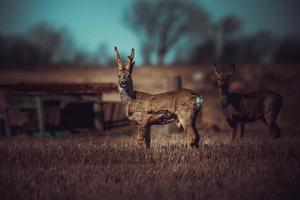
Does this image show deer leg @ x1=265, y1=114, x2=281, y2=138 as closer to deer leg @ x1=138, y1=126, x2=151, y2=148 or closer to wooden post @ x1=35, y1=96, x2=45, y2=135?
deer leg @ x1=138, y1=126, x2=151, y2=148

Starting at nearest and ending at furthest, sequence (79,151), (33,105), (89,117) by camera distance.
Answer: (79,151) < (33,105) < (89,117)

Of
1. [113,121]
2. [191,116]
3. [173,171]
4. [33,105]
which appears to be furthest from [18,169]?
[113,121]

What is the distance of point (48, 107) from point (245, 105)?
8323 millimetres

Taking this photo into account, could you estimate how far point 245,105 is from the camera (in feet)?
49.5

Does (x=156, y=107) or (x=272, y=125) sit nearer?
(x=156, y=107)

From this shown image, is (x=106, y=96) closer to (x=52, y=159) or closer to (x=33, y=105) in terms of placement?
(x=33, y=105)

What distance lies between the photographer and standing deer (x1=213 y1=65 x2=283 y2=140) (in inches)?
584

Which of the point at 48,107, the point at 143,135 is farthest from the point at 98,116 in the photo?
the point at 143,135

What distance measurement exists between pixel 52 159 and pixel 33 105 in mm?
7919

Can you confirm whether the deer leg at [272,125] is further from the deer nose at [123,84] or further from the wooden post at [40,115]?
the wooden post at [40,115]

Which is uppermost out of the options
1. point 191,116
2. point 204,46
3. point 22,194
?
point 204,46

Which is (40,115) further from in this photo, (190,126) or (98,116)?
(190,126)

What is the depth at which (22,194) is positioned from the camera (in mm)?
8734

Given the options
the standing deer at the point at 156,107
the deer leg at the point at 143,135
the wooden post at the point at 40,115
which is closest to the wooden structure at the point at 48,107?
the wooden post at the point at 40,115
